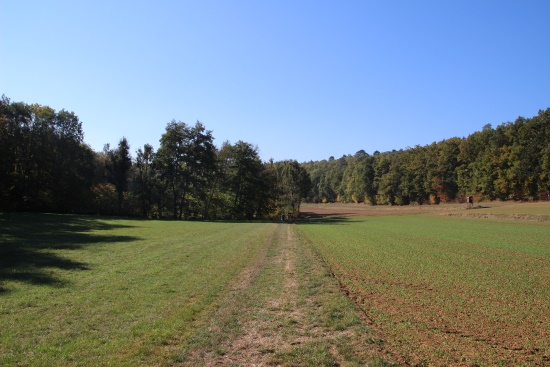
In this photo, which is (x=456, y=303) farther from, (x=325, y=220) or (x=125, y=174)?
(x=125, y=174)

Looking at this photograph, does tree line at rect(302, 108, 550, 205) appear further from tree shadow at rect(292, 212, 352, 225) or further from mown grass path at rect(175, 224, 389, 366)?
mown grass path at rect(175, 224, 389, 366)

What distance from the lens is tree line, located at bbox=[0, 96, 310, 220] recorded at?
1916 inches

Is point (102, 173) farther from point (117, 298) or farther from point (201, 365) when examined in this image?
point (201, 365)

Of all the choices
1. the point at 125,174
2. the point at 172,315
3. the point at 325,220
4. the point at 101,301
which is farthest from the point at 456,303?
the point at 125,174

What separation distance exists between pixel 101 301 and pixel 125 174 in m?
57.8

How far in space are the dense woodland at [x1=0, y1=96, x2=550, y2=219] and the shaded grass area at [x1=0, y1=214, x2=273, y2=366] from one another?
40.7 meters

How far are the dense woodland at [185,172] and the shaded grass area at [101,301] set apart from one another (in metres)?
40.7

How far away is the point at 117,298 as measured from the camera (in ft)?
26.2

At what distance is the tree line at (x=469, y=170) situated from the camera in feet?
243

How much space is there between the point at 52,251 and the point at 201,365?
13.5m

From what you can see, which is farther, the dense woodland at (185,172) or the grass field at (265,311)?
the dense woodland at (185,172)

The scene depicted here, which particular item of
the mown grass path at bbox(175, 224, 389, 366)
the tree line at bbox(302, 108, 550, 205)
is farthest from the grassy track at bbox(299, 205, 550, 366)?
the tree line at bbox(302, 108, 550, 205)

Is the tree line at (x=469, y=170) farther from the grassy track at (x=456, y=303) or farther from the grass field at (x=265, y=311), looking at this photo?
the grass field at (x=265, y=311)

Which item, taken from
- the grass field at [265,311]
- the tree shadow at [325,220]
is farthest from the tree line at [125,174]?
the grass field at [265,311]
